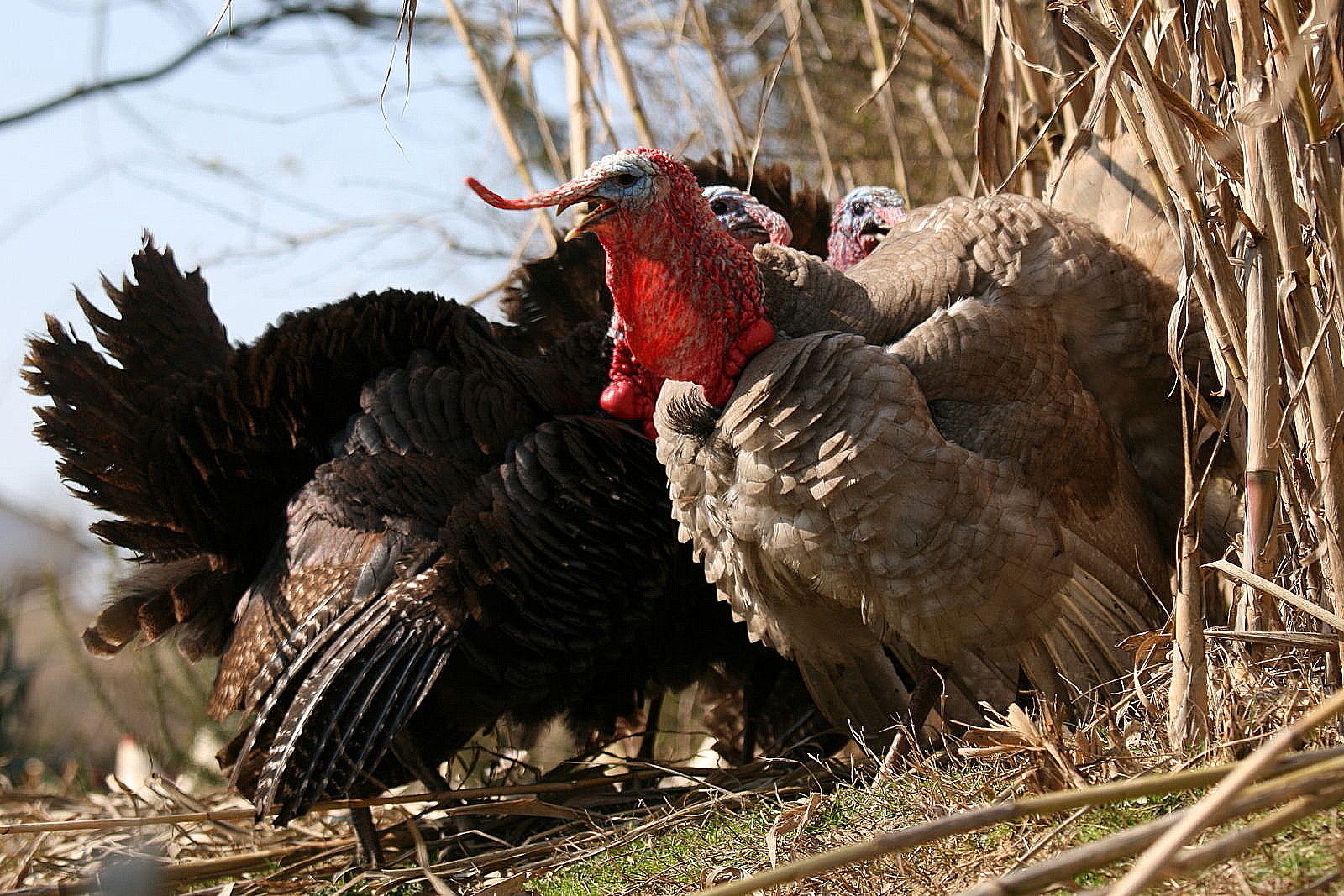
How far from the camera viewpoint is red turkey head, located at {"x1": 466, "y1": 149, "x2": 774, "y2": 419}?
2.64 meters

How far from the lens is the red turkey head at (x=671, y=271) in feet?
8.66

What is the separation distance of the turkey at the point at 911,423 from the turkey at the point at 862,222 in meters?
0.77

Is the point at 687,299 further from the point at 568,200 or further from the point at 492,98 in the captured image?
the point at 492,98

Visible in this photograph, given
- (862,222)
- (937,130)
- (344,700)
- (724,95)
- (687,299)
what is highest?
(724,95)

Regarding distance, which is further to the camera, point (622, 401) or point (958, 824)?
point (622, 401)

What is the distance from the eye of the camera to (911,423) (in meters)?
2.51

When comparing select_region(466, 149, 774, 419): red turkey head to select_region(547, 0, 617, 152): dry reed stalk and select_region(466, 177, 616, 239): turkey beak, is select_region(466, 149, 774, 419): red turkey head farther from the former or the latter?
select_region(547, 0, 617, 152): dry reed stalk

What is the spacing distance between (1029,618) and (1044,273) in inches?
32.3

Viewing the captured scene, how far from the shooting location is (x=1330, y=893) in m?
1.52

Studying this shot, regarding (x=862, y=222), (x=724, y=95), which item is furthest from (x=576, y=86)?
(x=862, y=222)

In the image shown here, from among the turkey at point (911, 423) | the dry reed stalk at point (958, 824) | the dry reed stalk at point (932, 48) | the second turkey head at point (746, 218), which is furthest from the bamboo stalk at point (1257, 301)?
the second turkey head at point (746, 218)

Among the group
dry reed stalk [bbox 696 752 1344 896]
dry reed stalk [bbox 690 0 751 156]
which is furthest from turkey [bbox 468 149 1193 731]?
dry reed stalk [bbox 690 0 751 156]

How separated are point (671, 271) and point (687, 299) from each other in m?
0.07

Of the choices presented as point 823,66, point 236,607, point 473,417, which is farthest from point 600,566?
point 823,66
